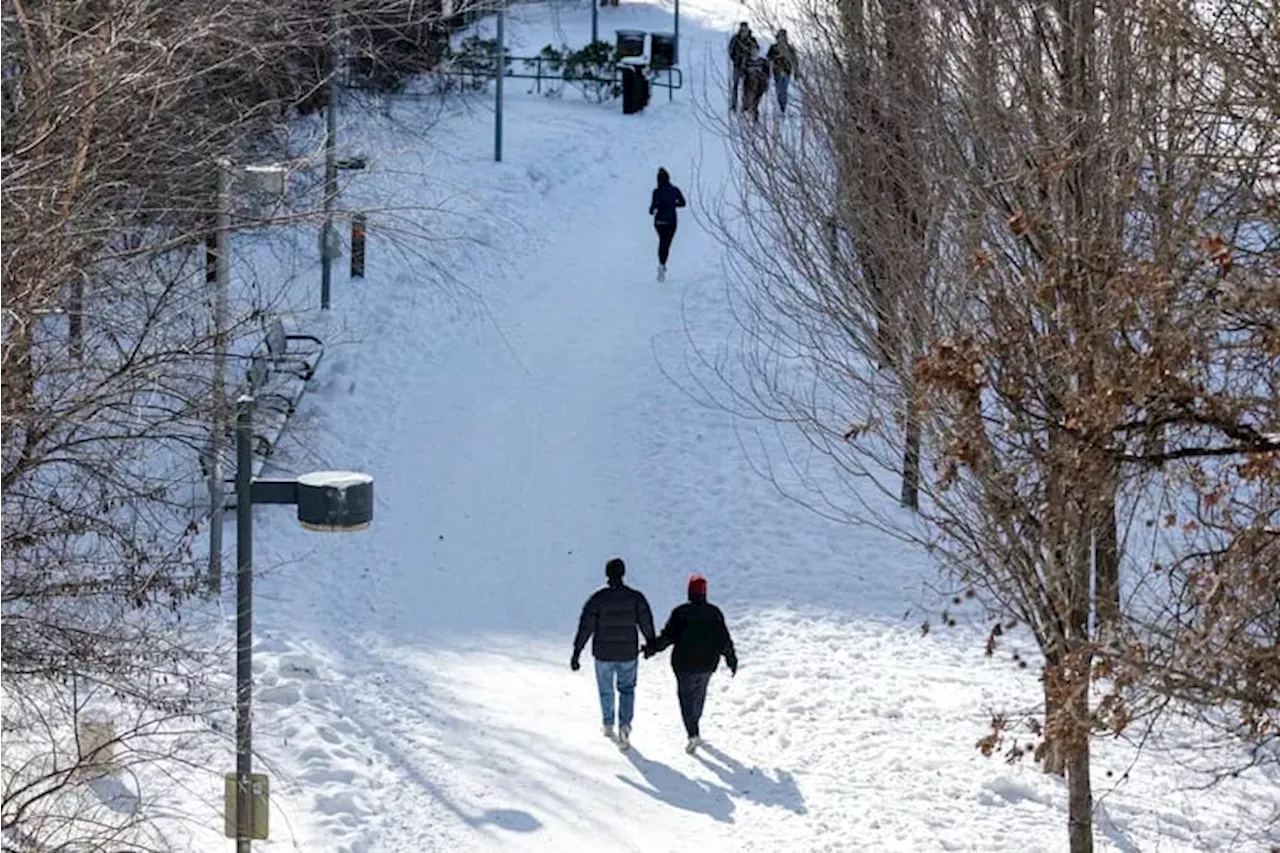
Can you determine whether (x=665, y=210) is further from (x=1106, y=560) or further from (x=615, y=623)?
(x=1106, y=560)

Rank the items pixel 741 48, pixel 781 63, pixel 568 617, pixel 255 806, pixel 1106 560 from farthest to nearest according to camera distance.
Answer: pixel 741 48, pixel 781 63, pixel 568 617, pixel 1106 560, pixel 255 806

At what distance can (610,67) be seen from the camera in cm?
3616

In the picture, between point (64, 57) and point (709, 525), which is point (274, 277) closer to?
point (709, 525)

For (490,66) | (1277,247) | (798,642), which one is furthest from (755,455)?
(490,66)

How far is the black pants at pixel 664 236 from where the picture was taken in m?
24.8

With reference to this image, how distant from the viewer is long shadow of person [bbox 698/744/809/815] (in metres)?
13.1

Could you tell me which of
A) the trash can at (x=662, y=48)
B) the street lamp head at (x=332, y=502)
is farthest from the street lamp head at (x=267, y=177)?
the trash can at (x=662, y=48)

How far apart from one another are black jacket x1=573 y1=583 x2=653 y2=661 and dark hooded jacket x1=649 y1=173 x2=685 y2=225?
37.0ft

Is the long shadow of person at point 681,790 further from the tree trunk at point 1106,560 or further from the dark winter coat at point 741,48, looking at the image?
the dark winter coat at point 741,48

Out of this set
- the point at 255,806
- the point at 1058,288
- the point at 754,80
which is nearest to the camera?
the point at 1058,288

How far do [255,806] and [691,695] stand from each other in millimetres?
4333

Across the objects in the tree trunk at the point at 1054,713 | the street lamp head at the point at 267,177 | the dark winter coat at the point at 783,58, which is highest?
the dark winter coat at the point at 783,58

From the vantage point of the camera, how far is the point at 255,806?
1023cm

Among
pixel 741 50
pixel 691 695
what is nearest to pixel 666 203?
pixel 741 50
